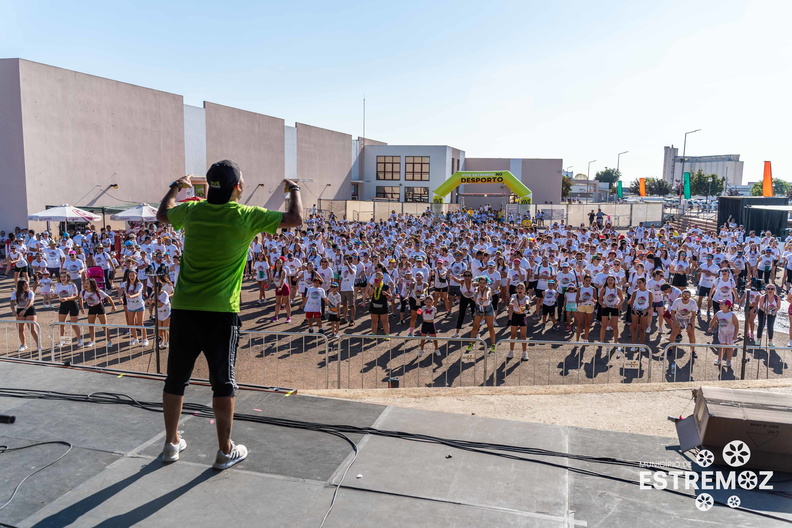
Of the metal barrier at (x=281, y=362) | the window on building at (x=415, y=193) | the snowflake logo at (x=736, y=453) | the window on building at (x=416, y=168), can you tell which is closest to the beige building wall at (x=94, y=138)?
the metal barrier at (x=281, y=362)

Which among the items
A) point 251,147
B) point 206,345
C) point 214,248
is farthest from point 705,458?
point 251,147

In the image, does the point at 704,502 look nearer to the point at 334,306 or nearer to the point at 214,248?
the point at 214,248

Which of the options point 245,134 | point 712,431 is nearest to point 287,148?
point 245,134

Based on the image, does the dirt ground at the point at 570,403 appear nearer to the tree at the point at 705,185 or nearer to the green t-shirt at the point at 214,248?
the green t-shirt at the point at 214,248

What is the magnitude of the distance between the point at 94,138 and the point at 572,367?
26.5 metres

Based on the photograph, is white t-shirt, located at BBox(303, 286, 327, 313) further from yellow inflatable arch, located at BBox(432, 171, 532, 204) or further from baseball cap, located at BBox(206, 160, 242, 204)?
yellow inflatable arch, located at BBox(432, 171, 532, 204)

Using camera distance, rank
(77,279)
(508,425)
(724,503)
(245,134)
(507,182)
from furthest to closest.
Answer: (507,182) < (245,134) < (77,279) < (508,425) < (724,503)

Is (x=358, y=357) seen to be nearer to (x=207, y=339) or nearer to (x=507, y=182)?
(x=207, y=339)

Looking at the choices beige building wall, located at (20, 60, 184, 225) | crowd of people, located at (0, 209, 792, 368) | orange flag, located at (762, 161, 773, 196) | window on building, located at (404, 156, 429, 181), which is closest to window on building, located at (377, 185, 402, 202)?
window on building, located at (404, 156, 429, 181)

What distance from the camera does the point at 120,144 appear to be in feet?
96.6

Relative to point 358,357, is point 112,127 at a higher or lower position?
higher

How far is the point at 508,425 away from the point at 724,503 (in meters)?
1.48

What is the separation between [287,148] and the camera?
144ft

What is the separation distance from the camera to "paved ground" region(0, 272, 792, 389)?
9.91 m
